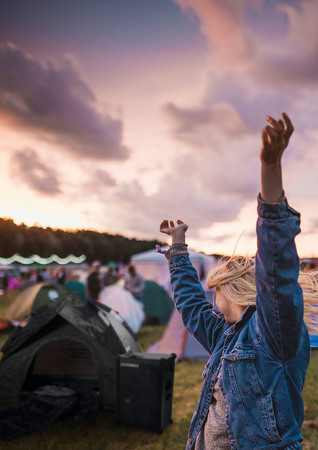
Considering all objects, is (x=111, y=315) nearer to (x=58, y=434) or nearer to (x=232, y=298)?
(x=58, y=434)

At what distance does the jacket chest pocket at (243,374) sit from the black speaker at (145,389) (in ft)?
10.3

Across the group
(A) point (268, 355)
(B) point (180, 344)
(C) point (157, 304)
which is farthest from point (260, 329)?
(C) point (157, 304)

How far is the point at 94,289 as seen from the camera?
7.86m

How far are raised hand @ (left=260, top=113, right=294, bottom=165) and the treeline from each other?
5786cm

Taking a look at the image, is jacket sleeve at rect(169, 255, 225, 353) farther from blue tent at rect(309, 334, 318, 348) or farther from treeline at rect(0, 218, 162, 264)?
treeline at rect(0, 218, 162, 264)

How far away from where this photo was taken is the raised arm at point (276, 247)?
1139 millimetres

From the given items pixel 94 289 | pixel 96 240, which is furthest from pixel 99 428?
pixel 96 240

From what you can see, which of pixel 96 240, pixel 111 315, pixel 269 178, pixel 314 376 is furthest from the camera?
pixel 96 240

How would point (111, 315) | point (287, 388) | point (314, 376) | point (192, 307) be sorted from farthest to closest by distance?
point (314, 376) < point (111, 315) < point (192, 307) < point (287, 388)

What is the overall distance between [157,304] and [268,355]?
36.4ft

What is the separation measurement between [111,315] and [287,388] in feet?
14.2

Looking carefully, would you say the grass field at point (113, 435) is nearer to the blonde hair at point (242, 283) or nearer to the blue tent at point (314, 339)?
the blue tent at point (314, 339)

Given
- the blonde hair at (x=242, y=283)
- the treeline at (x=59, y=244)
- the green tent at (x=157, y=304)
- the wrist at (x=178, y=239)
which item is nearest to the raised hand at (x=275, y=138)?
the blonde hair at (x=242, y=283)

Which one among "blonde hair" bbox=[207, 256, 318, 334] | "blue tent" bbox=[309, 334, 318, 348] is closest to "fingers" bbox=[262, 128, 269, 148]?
"blonde hair" bbox=[207, 256, 318, 334]
